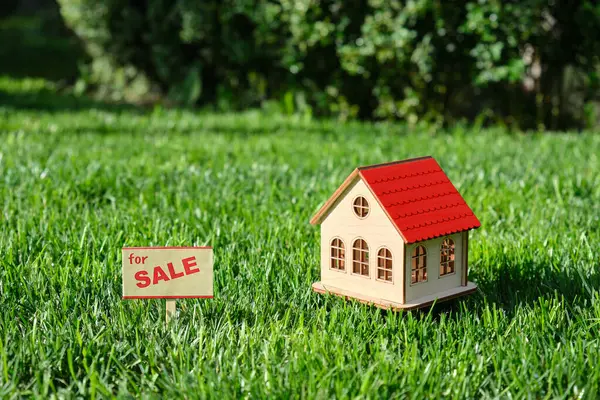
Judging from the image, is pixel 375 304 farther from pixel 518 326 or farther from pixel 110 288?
pixel 110 288

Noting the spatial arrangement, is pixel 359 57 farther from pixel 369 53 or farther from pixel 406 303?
pixel 406 303


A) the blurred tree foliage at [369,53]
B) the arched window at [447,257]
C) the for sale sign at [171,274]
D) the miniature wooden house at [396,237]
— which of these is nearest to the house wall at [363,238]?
the miniature wooden house at [396,237]

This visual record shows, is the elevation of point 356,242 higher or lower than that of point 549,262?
higher

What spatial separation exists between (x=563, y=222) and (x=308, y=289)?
1.62m

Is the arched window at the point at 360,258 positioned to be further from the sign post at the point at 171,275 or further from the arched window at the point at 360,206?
the sign post at the point at 171,275

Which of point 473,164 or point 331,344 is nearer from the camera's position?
point 331,344

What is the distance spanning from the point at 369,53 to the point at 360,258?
469 centimetres

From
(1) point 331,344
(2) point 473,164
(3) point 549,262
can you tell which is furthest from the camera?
(2) point 473,164

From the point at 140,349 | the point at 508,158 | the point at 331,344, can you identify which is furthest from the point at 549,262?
the point at 508,158

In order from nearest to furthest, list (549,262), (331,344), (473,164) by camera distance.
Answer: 1. (331,344)
2. (549,262)
3. (473,164)

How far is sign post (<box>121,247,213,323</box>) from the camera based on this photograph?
2.44 meters

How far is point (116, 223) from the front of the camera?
3.65 meters

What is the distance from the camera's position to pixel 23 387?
216 cm

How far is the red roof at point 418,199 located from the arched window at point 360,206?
→ 0.10 m
